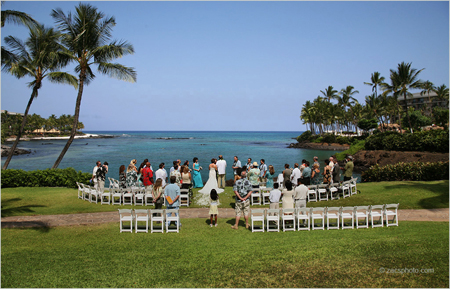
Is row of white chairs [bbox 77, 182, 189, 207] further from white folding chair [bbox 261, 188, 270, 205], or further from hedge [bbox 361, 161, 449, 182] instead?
hedge [bbox 361, 161, 449, 182]

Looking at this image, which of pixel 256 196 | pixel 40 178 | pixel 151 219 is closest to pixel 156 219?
pixel 151 219

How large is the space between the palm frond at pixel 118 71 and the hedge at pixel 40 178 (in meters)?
6.84

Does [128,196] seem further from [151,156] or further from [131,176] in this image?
[151,156]

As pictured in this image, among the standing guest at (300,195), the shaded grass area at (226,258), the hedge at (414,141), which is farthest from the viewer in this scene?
the hedge at (414,141)

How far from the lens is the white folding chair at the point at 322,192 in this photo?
13648mm

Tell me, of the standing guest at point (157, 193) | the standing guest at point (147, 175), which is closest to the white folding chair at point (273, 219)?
the standing guest at point (157, 193)

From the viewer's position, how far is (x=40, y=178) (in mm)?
17766

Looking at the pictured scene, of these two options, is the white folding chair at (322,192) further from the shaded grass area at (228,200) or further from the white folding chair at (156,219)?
the white folding chair at (156,219)

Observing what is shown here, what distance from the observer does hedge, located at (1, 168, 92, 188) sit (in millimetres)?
17438

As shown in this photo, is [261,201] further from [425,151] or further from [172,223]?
[425,151]

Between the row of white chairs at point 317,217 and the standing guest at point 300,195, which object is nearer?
the row of white chairs at point 317,217

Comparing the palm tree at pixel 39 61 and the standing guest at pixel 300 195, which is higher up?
the palm tree at pixel 39 61

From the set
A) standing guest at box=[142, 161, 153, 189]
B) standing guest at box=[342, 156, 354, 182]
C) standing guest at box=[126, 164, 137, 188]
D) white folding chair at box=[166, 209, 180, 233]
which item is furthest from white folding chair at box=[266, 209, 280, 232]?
standing guest at box=[126, 164, 137, 188]

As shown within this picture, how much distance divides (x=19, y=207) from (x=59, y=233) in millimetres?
4905
